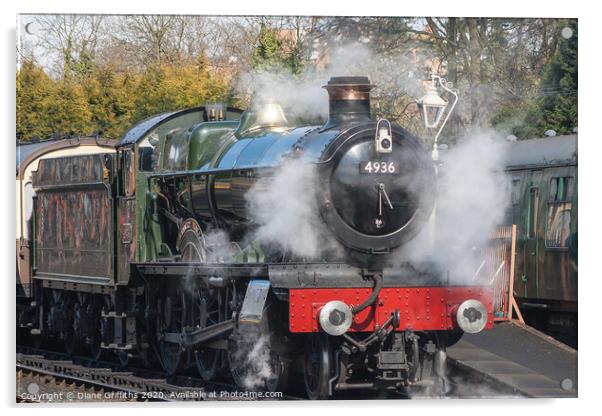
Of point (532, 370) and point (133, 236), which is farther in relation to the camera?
point (133, 236)

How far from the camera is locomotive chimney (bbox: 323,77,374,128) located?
450 inches

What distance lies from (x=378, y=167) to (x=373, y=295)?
1.06 meters

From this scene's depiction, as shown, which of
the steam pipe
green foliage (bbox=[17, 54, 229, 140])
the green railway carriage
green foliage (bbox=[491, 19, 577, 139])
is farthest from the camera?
green foliage (bbox=[17, 54, 229, 140])

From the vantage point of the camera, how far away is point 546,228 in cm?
1440

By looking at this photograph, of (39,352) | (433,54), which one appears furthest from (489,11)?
(39,352)

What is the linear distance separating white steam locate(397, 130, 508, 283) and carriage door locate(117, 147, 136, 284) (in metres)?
3.27

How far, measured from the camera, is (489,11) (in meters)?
11.7

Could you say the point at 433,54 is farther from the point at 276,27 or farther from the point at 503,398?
the point at 503,398

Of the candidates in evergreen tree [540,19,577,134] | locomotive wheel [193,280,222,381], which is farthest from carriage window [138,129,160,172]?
evergreen tree [540,19,577,134]

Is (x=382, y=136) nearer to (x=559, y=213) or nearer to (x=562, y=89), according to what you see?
(x=562, y=89)

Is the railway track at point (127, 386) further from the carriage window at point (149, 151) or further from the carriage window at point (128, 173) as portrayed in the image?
the carriage window at point (149, 151)

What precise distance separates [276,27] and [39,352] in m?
5.63

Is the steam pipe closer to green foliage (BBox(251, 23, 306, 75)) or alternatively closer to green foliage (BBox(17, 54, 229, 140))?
green foliage (BBox(251, 23, 306, 75))

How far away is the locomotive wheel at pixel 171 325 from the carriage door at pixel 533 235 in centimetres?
383
